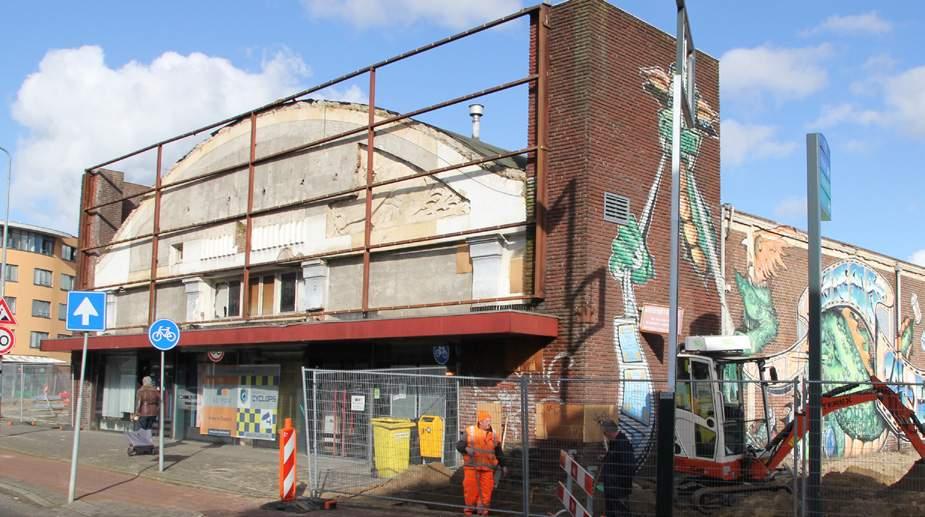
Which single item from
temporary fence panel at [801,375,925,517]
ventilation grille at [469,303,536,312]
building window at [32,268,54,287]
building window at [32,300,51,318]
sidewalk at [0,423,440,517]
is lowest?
sidewalk at [0,423,440,517]

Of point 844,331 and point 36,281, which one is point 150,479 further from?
point 36,281

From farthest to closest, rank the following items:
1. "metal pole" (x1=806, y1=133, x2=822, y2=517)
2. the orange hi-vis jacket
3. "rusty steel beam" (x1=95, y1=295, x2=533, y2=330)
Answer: "rusty steel beam" (x1=95, y1=295, x2=533, y2=330) < the orange hi-vis jacket < "metal pole" (x1=806, y1=133, x2=822, y2=517)

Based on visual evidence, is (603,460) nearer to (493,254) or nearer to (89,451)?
(493,254)

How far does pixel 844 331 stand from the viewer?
77.7 feet

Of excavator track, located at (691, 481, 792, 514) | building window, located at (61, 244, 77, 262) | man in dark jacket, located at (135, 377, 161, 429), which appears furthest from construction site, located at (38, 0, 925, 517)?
building window, located at (61, 244, 77, 262)

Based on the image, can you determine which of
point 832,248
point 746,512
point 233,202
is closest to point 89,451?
point 233,202

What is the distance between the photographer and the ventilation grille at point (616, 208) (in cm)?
1614

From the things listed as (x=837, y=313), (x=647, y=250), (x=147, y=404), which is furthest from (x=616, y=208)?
(x=147, y=404)

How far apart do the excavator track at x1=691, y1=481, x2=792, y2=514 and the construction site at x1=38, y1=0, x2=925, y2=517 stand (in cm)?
3

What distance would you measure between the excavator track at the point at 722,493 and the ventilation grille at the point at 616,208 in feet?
17.4

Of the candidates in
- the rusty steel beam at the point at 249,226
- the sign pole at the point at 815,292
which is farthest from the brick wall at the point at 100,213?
the sign pole at the point at 815,292

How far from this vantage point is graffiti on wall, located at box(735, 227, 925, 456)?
67.8 feet

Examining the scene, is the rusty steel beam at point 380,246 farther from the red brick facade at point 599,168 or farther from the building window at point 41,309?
the building window at point 41,309

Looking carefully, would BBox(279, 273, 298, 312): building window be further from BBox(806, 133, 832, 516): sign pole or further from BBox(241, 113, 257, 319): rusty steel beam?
BBox(806, 133, 832, 516): sign pole
